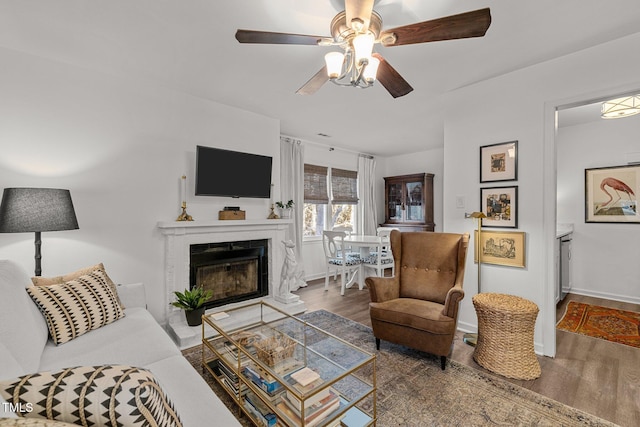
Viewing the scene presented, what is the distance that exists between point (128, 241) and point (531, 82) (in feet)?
13.5

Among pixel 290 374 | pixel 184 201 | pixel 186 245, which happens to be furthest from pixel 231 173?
pixel 290 374

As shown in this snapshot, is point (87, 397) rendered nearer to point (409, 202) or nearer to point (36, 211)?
point (36, 211)

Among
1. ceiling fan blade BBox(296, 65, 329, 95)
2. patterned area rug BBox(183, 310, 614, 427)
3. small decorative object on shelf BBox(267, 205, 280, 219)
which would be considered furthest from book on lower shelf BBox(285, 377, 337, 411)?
small decorative object on shelf BBox(267, 205, 280, 219)

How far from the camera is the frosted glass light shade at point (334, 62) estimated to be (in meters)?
1.62

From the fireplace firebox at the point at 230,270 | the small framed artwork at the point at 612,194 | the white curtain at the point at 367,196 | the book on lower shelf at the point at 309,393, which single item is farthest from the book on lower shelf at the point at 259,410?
the small framed artwork at the point at 612,194

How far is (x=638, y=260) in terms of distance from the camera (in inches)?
143

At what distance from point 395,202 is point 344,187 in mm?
1231

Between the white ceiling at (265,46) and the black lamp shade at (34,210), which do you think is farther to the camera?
the black lamp shade at (34,210)

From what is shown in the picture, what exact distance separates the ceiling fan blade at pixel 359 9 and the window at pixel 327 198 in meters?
3.69

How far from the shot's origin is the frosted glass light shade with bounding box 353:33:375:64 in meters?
1.47

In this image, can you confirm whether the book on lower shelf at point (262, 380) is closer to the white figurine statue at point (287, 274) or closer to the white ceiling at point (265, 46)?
the white figurine statue at point (287, 274)

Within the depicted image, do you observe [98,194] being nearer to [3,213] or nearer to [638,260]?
[3,213]

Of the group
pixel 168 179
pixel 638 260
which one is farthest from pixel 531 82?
pixel 168 179

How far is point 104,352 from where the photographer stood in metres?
1.58
